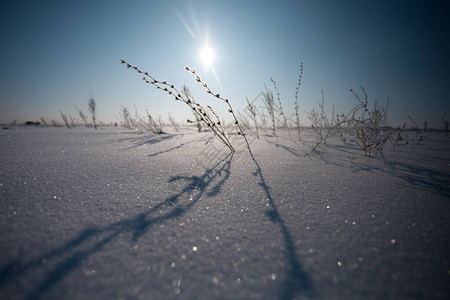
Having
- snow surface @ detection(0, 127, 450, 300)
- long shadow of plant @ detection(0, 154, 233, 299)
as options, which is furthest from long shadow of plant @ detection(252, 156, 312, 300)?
long shadow of plant @ detection(0, 154, 233, 299)

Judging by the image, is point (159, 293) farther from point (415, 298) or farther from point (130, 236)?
point (415, 298)

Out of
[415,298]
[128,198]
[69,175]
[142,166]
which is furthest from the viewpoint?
[142,166]

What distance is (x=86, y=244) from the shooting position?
15.0 inches

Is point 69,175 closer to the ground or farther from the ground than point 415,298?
farther from the ground

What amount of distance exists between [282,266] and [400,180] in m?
0.82

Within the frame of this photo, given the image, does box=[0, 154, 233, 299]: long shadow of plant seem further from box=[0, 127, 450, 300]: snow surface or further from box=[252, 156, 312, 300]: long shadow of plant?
box=[252, 156, 312, 300]: long shadow of plant

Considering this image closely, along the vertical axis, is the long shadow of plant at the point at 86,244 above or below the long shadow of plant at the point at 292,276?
above

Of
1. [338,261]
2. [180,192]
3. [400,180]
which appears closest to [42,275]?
[180,192]

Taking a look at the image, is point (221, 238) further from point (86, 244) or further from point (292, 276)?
point (86, 244)

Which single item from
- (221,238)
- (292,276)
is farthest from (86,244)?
(292,276)

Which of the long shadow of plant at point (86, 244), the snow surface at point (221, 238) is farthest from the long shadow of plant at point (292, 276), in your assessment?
the long shadow of plant at point (86, 244)

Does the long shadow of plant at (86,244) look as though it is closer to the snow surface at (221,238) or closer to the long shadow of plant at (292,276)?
the snow surface at (221,238)

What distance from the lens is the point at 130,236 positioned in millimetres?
413

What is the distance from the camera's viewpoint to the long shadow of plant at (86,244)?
301 millimetres
